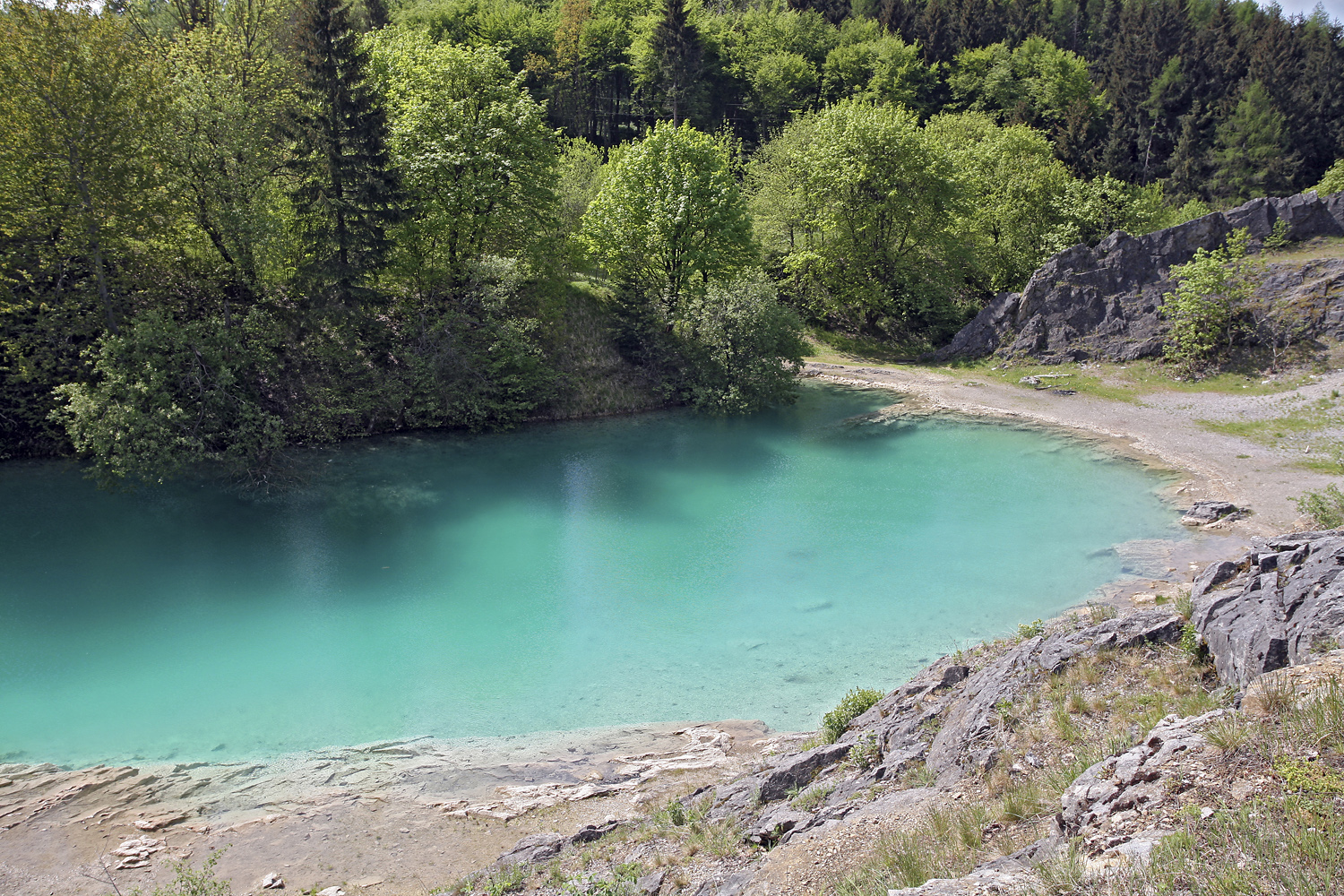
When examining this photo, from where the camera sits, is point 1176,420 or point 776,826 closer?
point 776,826

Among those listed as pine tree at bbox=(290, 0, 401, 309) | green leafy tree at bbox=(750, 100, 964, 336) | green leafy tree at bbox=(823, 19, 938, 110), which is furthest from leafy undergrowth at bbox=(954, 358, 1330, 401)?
green leafy tree at bbox=(823, 19, 938, 110)

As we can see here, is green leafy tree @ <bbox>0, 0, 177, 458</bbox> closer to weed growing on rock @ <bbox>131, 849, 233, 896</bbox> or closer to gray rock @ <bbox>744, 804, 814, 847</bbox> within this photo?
weed growing on rock @ <bbox>131, 849, 233, 896</bbox>

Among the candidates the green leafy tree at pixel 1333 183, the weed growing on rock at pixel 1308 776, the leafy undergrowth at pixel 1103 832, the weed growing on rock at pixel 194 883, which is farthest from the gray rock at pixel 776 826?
the green leafy tree at pixel 1333 183

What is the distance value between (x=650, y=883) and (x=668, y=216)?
2941 centimetres

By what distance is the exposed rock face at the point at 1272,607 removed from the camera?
8297mm

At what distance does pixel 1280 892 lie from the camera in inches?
189

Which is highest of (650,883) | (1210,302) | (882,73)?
(882,73)

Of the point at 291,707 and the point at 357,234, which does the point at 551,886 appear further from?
the point at 357,234

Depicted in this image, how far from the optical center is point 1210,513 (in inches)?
838

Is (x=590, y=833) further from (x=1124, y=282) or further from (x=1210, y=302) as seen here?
(x=1124, y=282)

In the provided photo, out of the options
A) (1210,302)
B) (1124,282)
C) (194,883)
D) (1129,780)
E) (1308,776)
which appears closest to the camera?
(1308,776)

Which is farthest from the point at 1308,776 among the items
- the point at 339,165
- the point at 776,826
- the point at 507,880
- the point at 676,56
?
the point at 676,56

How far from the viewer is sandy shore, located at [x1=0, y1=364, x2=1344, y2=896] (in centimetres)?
1021

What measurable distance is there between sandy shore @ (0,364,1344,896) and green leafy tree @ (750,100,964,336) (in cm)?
3337
